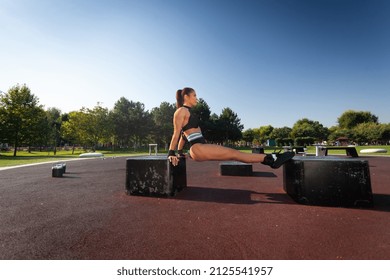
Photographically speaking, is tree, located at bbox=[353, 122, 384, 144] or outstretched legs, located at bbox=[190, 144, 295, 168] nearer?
outstretched legs, located at bbox=[190, 144, 295, 168]

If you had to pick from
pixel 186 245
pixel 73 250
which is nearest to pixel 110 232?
pixel 73 250

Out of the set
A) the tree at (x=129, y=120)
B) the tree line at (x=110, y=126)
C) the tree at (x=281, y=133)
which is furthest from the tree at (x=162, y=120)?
the tree at (x=281, y=133)

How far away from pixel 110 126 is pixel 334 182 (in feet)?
161

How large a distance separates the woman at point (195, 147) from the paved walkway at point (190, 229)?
0.99m

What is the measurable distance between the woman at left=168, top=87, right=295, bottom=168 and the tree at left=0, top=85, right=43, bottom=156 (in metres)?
40.8

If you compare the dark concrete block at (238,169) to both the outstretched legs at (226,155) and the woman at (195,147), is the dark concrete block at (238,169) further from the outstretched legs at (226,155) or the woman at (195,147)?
the outstretched legs at (226,155)

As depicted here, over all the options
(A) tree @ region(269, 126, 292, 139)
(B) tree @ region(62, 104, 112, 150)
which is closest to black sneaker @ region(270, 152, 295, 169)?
(B) tree @ region(62, 104, 112, 150)

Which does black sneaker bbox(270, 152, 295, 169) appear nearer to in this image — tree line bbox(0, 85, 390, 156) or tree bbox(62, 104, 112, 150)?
tree line bbox(0, 85, 390, 156)

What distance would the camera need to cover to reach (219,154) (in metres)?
3.92

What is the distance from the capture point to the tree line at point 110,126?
3469 cm

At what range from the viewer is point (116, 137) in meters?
57.8

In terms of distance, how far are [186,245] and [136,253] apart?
606mm

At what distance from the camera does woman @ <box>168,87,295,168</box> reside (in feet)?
12.9
